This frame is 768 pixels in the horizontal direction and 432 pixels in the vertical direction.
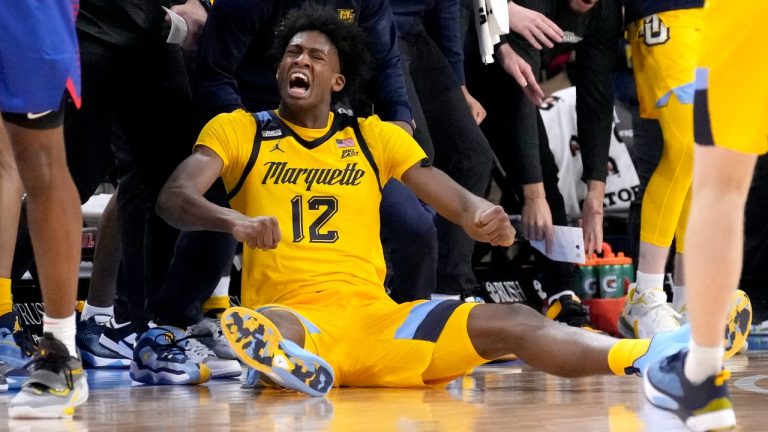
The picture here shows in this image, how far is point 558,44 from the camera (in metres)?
5.51

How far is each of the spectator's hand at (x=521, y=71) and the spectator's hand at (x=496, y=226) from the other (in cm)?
178

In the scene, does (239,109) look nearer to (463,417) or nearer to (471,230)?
(471,230)

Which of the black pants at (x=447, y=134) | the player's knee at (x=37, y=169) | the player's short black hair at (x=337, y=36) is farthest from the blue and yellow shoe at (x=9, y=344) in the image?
the black pants at (x=447, y=134)

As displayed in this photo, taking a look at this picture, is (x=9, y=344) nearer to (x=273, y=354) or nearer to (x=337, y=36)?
(x=273, y=354)

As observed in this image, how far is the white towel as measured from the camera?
492cm

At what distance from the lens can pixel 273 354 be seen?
3117mm

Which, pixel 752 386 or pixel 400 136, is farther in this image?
pixel 400 136

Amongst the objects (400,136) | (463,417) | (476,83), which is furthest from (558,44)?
(463,417)

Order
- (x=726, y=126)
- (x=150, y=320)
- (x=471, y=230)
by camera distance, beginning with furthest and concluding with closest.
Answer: (x=150, y=320) → (x=471, y=230) → (x=726, y=126)

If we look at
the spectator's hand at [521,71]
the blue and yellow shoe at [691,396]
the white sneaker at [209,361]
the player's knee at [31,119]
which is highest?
the player's knee at [31,119]

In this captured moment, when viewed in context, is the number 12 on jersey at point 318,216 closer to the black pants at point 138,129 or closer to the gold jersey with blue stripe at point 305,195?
the gold jersey with blue stripe at point 305,195

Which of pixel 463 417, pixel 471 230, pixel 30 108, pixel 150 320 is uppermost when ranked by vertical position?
pixel 30 108

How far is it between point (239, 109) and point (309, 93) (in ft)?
0.75

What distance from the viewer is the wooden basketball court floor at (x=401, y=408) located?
2584 mm
